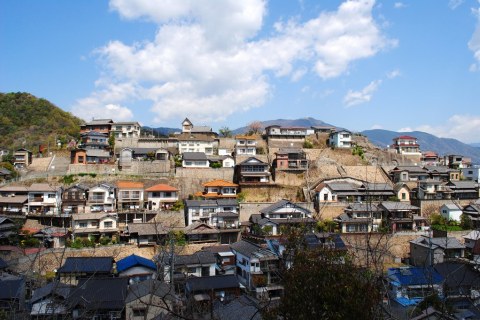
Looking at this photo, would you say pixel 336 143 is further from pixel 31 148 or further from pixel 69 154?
pixel 31 148

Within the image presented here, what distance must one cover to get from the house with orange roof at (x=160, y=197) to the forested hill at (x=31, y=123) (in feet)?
57.3

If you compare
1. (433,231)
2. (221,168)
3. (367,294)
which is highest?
(221,168)

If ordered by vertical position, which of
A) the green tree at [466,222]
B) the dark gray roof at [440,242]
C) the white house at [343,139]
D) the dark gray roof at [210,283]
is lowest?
the dark gray roof at [210,283]

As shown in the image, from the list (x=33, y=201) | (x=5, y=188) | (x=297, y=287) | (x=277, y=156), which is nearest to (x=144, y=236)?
(x=33, y=201)

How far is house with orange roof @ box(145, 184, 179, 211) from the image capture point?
1245 inches

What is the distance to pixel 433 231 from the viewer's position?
3100cm

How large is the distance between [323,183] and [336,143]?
11.4 m

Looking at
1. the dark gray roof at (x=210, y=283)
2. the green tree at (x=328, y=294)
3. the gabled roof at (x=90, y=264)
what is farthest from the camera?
the gabled roof at (x=90, y=264)

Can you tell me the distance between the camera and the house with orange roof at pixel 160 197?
3162 cm

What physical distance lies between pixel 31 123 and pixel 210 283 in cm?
4327

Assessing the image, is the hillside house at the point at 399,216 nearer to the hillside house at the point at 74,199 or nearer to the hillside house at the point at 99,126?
the hillside house at the point at 74,199

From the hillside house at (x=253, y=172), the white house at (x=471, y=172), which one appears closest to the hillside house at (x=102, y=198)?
the hillside house at (x=253, y=172)

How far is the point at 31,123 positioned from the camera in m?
52.8

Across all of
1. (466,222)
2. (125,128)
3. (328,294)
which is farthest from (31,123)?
(328,294)
